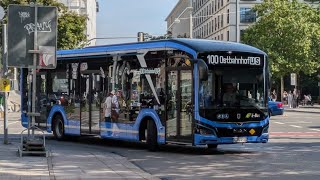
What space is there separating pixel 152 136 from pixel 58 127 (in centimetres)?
596

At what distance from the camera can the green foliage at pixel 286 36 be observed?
65688 mm

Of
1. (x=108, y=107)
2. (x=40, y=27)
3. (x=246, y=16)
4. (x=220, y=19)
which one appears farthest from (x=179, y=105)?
(x=220, y=19)

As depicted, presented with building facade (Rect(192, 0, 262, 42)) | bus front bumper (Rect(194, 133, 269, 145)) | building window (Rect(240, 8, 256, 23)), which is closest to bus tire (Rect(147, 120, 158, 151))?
bus front bumper (Rect(194, 133, 269, 145))

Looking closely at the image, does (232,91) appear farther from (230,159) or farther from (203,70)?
(230,159)

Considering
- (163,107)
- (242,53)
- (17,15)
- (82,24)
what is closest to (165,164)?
(163,107)

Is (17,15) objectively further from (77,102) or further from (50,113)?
(50,113)

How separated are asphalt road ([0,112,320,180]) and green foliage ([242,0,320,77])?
46.1m

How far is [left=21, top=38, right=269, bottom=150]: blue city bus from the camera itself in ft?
50.8

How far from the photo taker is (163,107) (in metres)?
16.4

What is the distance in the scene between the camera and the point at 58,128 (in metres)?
21.5

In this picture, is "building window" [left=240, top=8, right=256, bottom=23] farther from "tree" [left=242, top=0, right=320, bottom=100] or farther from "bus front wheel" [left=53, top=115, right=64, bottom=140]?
"bus front wheel" [left=53, top=115, right=64, bottom=140]

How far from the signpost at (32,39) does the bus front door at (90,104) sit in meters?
4.21

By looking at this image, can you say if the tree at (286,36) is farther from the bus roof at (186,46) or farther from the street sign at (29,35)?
the street sign at (29,35)

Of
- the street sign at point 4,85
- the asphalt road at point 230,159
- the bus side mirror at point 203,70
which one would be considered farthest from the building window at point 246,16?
the bus side mirror at point 203,70
